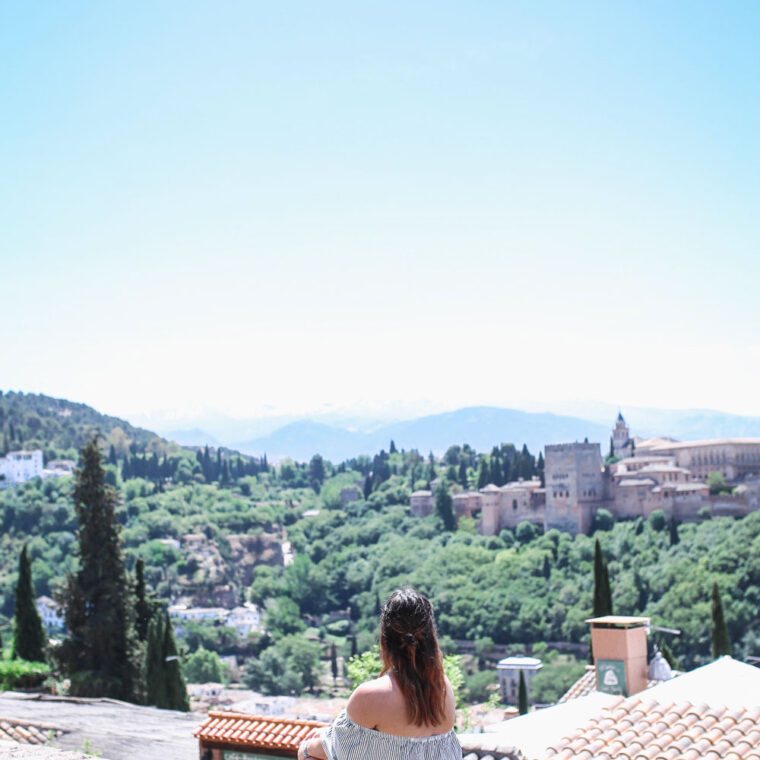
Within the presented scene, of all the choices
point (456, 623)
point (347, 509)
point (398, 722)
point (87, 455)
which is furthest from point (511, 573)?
point (398, 722)

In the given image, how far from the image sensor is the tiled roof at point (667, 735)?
5742 millimetres

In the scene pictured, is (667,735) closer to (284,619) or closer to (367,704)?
(367,704)

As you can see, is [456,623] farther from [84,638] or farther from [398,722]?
[398,722]

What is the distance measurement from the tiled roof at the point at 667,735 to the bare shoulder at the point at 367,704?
13.7 feet

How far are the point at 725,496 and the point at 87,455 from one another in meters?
36.4

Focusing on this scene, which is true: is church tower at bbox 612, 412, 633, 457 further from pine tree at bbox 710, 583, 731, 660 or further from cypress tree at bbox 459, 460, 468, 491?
pine tree at bbox 710, 583, 731, 660

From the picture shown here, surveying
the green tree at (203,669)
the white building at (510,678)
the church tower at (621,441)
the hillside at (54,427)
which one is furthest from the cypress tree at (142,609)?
the hillside at (54,427)

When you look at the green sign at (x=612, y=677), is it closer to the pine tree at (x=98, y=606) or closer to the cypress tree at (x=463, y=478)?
the pine tree at (x=98, y=606)

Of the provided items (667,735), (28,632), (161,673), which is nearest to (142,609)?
(161,673)

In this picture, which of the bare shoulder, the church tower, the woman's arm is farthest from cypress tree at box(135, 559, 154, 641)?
the church tower

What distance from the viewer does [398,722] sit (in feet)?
7.02

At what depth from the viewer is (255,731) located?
6438 mm

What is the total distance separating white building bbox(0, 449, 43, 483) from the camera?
89.6 meters

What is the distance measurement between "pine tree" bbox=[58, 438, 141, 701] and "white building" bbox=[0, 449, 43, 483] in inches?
3085
